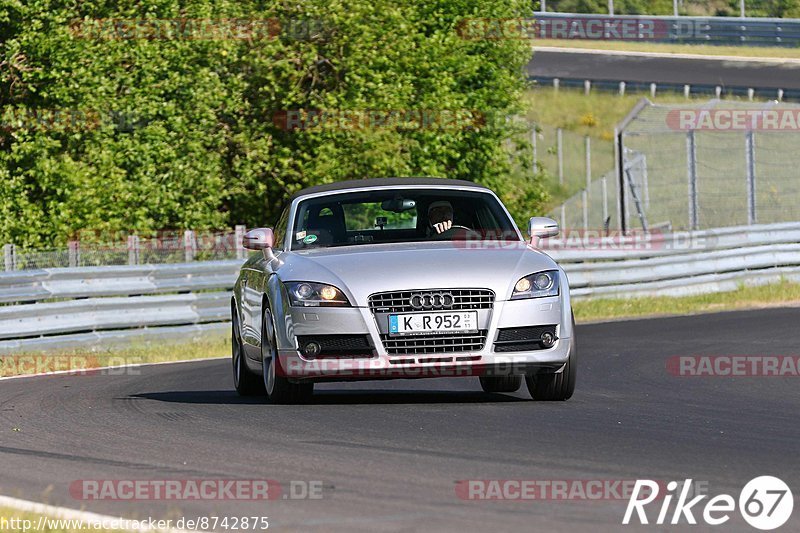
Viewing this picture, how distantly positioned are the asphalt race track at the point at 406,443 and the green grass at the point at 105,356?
2.92 m

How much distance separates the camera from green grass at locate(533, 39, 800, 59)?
5806 centimetres

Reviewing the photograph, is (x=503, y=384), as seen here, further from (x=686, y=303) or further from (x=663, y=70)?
(x=663, y=70)

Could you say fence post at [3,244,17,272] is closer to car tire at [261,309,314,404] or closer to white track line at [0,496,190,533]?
car tire at [261,309,314,404]

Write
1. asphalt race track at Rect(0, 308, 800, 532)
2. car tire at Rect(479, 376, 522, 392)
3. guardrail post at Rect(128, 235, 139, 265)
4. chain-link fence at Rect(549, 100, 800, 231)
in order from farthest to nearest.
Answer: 1. chain-link fence at Rect(549, 100, 800, 231)
2. guardrail post at Rect(128, 235, 139, 265)
3. car tire at Rect(479, 376, 522, 392)
4. asphalt race track at Rect(0, 308, 800, 532)

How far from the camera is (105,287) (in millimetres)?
19016

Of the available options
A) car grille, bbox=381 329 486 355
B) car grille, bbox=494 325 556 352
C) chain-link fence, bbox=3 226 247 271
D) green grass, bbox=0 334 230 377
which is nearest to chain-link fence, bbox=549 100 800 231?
chain-link fence, bbox=3 226 247 271

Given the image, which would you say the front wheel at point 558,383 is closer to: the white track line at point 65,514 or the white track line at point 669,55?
the white track line at point 65,514

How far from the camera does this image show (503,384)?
39.6ft

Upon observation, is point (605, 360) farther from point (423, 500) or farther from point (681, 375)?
point (423, 500)

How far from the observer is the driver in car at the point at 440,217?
1154 cm

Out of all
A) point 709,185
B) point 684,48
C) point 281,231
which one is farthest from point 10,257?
point 684,48

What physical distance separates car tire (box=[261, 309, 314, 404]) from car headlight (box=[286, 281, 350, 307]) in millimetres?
408

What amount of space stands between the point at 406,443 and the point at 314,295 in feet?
6.65

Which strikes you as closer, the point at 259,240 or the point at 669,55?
the point at 259,240
